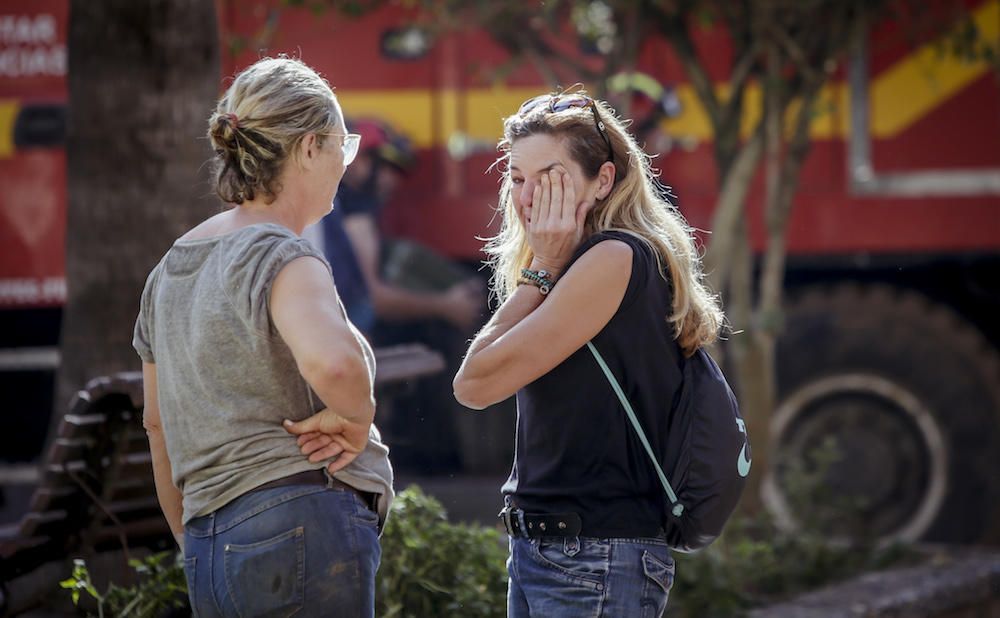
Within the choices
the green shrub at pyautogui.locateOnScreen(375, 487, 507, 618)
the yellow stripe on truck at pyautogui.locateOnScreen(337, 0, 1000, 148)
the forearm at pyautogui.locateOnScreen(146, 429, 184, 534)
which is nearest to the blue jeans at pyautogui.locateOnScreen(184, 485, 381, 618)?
the forearm at pyautogui.locateOnScreen(146, 429, 184, 534)

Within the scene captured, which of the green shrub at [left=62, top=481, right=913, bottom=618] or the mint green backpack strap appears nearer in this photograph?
the mint green backpack strap

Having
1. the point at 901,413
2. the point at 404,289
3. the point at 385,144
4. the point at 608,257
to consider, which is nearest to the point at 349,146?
the point at 608,257

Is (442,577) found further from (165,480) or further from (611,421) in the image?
(611,421)

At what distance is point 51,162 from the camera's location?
7.81m

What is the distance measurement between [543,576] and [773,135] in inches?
141

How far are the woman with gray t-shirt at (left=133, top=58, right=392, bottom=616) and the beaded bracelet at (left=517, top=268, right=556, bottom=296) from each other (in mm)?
322

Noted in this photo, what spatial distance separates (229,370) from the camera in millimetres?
2496

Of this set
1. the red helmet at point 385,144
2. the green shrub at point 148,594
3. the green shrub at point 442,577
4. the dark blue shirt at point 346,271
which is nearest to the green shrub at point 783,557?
the green shrub at point 442,577

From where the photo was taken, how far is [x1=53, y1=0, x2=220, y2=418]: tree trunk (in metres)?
4.38

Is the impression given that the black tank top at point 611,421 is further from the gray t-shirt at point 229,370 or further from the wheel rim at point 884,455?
the wheel rim at point 884,455

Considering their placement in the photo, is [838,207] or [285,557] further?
[838,207]

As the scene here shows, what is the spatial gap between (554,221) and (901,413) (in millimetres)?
4748

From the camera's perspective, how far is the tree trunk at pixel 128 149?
14.4 ft

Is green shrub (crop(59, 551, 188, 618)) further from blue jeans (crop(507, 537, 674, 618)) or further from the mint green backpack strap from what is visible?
the mint green backpack strap
